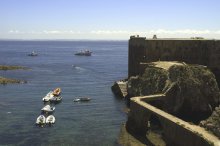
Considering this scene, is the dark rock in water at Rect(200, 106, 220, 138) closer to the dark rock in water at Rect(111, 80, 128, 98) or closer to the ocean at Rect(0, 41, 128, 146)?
the ocean at Rect(0, 41, 128, 146)

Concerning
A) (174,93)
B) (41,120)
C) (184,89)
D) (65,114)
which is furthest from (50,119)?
(184,89)

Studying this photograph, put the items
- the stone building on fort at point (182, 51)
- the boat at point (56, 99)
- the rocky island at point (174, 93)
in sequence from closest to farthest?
the rocky island at point (174, 93) → the boat at point (56, 99) → the stone building on fort at point (182, 51)

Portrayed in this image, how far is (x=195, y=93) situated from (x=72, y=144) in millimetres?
21432

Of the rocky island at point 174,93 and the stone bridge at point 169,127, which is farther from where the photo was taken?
the rocky island at point 174,93

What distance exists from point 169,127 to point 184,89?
47.8 ft

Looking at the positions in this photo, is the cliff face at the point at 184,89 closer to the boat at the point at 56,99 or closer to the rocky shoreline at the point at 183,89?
the rocky shoreline at the point at 183,89

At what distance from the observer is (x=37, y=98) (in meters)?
73.2

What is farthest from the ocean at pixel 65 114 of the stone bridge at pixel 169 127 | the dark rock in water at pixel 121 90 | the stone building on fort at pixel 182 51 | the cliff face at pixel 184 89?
the stone building on fort at pixel 182 51

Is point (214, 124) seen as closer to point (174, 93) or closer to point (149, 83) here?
point (174, 93)

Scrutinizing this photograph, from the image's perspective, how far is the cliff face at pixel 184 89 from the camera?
5331 cm

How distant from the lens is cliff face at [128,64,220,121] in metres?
53.3

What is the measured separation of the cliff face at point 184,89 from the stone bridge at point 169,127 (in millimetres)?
2382

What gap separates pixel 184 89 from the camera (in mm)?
54250

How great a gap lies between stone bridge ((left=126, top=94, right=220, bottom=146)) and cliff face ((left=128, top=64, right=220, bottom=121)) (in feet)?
7.81
